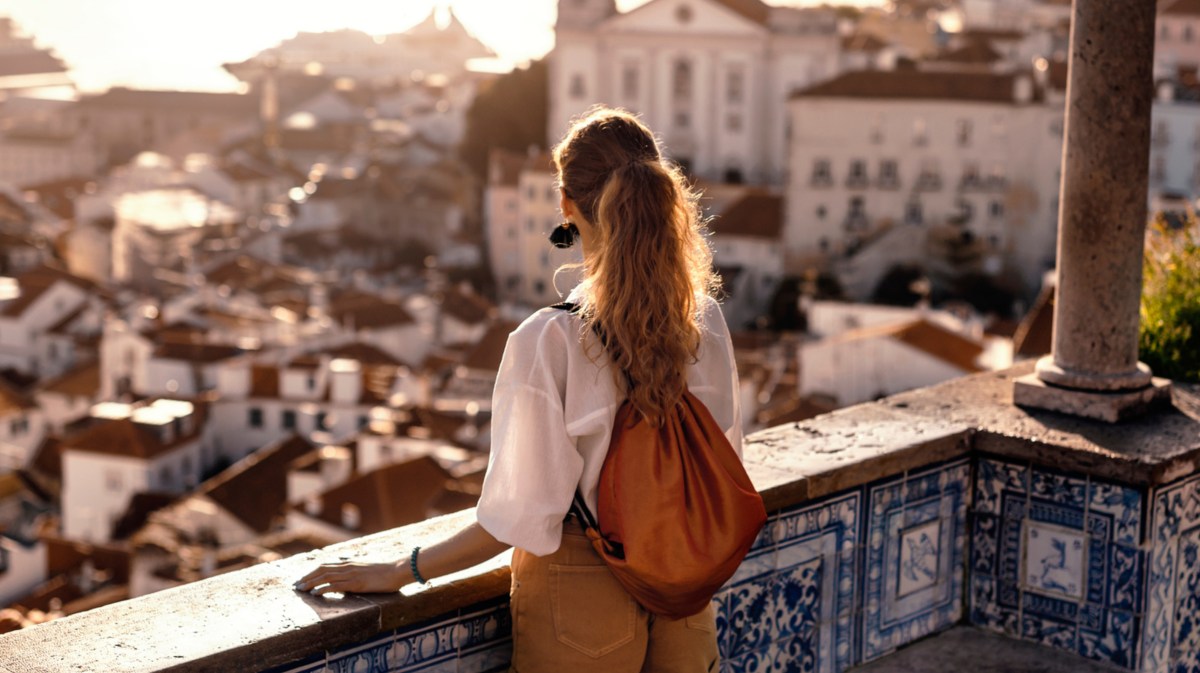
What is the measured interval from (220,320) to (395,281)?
10.6 metres

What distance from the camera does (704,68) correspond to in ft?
138

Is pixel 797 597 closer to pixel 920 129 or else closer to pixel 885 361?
pixel 885 361

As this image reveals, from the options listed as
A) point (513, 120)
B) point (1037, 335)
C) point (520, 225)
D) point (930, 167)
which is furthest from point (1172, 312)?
point (513, 120)

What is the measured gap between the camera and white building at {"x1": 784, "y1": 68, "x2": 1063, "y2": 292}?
36125mm

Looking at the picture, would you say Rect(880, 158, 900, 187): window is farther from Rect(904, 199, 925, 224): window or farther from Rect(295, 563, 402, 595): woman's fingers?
Rect(295, 563, 402, 595): woman's fingers

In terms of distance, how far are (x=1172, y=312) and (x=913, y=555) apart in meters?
1.12

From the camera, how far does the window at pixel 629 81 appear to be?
139ft

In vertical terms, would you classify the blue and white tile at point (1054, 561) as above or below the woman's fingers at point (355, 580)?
below

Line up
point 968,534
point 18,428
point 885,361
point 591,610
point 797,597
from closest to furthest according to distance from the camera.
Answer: point 591,610 < point 797,597 < point 968,534 < point 885,361 < point 18,428

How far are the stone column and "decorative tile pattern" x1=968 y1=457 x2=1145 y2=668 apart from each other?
0.89 feet

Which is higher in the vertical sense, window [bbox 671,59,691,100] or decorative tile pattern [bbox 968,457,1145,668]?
window [bbox 671,59,691,100]

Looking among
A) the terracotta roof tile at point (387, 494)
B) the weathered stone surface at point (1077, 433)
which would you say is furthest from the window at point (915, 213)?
the weathered stone surface at point (1077, 433)

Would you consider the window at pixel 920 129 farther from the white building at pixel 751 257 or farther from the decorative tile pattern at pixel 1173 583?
the decorative tile pattern at pixel 1173 583

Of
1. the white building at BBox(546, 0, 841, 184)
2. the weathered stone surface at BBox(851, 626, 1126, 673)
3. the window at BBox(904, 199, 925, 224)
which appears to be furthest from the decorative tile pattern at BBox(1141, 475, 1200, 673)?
the white building at BBox(546, 0, 841, 184)
